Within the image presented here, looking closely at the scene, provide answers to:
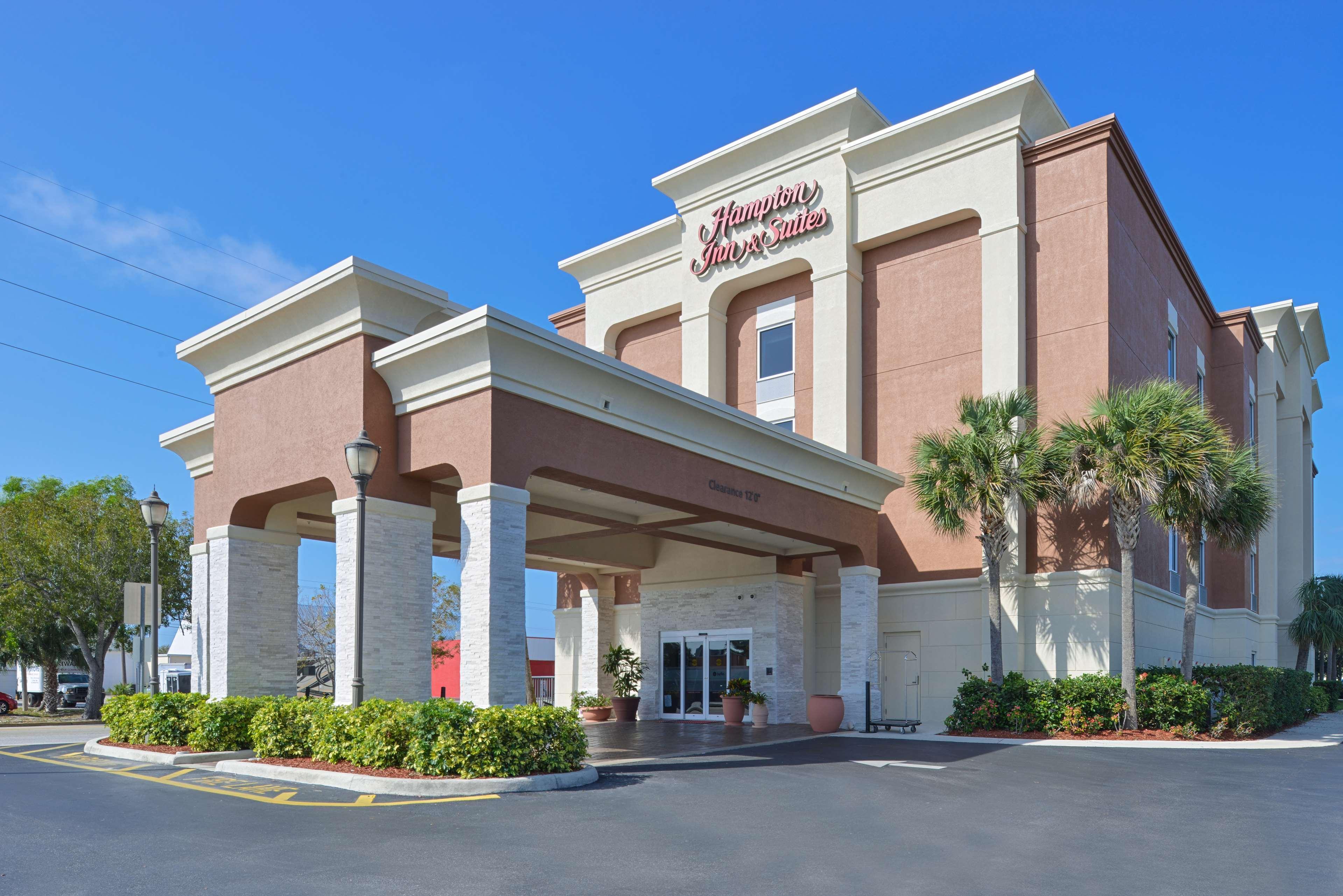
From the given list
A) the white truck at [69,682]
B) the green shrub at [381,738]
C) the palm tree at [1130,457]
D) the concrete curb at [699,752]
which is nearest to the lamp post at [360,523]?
the green shrub at [381,738]

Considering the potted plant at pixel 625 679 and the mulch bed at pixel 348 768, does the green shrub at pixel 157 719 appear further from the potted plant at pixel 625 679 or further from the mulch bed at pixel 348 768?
the potted plant at pixel 625 679

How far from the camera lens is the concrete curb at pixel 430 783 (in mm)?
12719

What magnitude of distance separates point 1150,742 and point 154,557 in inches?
769

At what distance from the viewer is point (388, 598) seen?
16.5 meters

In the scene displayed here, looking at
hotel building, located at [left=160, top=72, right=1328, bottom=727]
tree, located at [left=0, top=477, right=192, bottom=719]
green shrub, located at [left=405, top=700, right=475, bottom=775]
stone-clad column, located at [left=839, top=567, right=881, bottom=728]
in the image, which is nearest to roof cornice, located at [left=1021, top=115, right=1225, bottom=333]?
hotel building, located at [left=160, top=72, right=1328, bottom=727]

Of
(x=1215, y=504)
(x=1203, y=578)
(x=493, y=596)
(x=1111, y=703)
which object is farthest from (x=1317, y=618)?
(x=493, y=596)

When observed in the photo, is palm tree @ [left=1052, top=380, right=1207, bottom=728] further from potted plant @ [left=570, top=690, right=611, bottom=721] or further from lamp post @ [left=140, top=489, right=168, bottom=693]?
lamp post @ [left=140, top=489, right=168, bottom=693]

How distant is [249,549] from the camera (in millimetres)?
19250

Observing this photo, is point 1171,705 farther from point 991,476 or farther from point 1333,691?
point 1333,691

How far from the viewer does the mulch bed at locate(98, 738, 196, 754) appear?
16.7 m

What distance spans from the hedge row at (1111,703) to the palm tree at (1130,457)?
1.17 feet

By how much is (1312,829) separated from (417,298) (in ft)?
46.2

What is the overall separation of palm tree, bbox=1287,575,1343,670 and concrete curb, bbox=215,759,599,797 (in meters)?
37.0

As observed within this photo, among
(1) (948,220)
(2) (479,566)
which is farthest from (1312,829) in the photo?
(1) (948,220)
